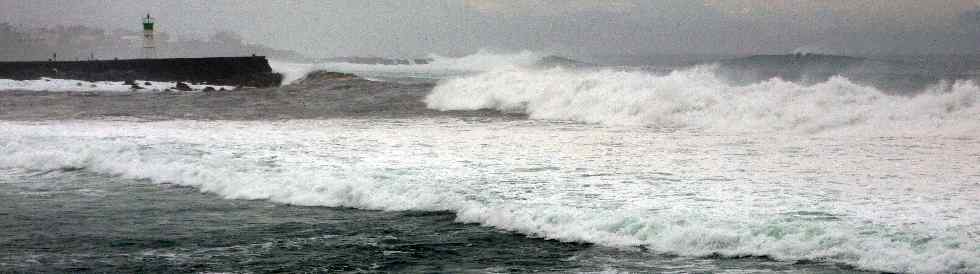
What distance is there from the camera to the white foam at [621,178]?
692 centimetres

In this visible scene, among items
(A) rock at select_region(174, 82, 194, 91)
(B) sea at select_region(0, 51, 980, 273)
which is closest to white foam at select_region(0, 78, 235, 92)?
(A) rock at select_region(174, 82, 194, 91)

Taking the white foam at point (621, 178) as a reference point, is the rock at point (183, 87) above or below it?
above

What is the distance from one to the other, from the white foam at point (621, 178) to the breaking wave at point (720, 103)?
1400 millimetres

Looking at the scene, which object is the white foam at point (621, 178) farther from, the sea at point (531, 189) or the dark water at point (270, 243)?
the dark water at point (270, 243)

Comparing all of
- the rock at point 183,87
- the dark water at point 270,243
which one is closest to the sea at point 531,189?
the dark water at point 270,243

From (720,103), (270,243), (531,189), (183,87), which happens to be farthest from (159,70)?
(270,243)

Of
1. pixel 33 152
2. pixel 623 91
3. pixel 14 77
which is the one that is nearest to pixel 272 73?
pixel 14 77

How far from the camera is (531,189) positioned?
9.25m

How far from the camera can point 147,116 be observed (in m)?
21.8

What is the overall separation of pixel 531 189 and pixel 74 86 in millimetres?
32332

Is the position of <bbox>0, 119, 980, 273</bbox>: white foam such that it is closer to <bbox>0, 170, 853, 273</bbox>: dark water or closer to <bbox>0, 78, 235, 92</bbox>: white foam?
<bbox>0, 170, 853, 273</bbox>: dark water

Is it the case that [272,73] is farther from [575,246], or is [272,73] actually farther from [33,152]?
[575,246]

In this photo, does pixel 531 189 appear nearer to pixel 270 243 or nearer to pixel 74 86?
pixel 270 243

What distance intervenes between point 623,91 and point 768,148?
7.98 meters
